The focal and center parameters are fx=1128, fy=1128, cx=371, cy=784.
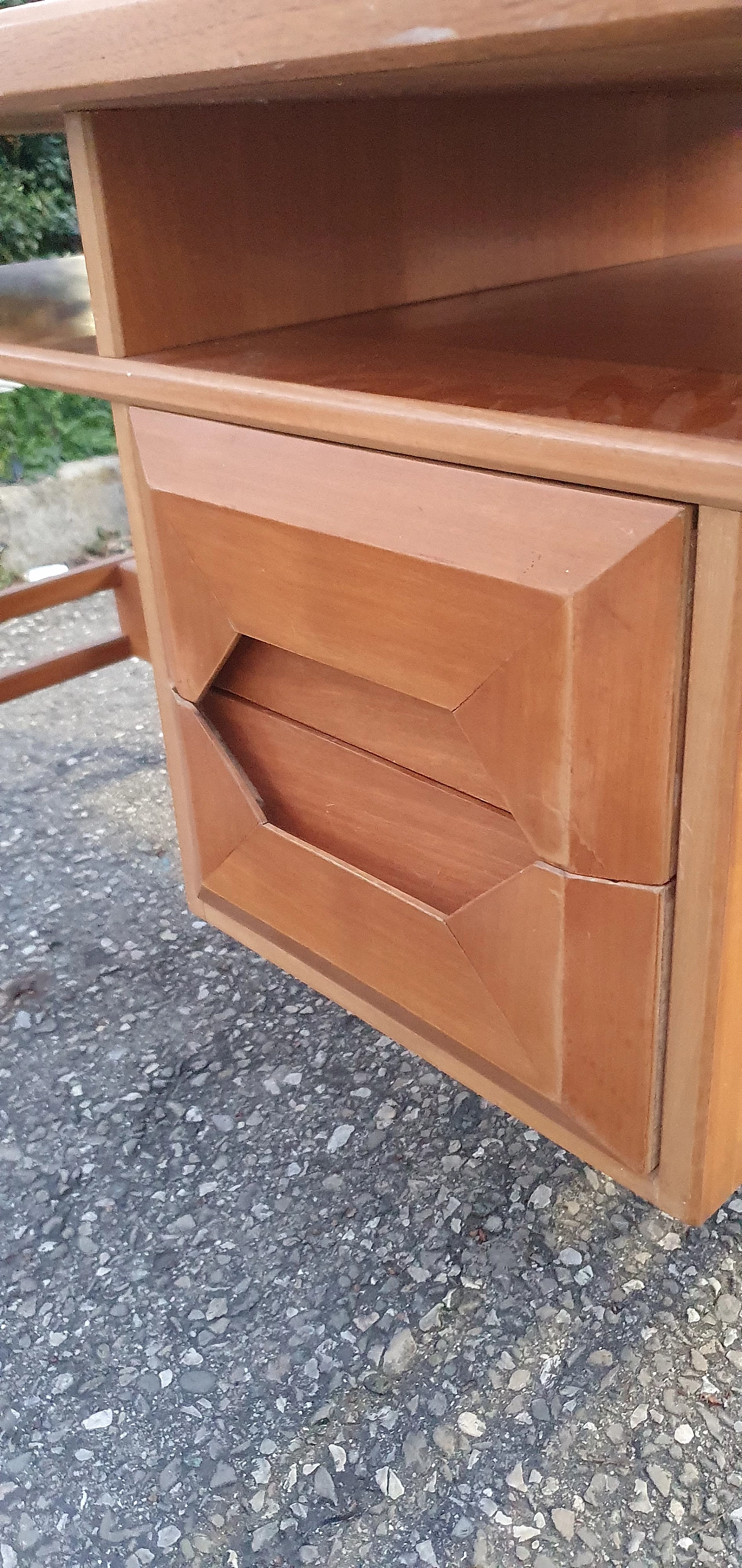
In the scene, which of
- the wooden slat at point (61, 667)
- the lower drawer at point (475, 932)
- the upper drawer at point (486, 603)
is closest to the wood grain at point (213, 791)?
the lower drawer at point (475, 932)

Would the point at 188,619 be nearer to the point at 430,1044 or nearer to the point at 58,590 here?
the point at 430,1044

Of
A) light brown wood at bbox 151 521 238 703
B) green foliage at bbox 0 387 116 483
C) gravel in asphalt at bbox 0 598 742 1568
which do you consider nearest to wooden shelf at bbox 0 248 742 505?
light brown wood at bbox 151 521 238 703

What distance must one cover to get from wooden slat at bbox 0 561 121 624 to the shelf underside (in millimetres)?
904

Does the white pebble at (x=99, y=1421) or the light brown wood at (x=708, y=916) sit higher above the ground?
the light brown wood at (x=708, y=916)

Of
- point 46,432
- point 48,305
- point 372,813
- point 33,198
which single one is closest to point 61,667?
point 48,305

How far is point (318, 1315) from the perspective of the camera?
896 millimetres

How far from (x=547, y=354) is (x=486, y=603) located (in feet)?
0.72

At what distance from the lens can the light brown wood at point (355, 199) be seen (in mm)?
784

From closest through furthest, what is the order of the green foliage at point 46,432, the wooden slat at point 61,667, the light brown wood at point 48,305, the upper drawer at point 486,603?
the upper drawer at point 486,603 < the light brown wood at point 48,305 < the wooden slat at point 61,667 < the green foliage at point 46,432

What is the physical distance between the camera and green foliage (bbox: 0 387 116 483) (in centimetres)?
283

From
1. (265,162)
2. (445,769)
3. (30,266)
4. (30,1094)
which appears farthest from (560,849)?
(30,266)

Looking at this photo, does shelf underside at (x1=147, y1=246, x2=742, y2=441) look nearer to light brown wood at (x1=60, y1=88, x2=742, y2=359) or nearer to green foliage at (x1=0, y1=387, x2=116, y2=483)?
light brown wood at (x1=60, y1=88, x2=742, y2=359)

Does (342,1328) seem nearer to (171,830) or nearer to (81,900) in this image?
(81,900)

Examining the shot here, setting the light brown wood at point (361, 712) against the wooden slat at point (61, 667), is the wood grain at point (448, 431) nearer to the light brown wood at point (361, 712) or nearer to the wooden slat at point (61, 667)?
the light brown wood at point (361, 712)
